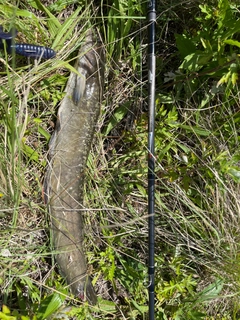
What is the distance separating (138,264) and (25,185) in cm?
75

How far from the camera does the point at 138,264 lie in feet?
6.99

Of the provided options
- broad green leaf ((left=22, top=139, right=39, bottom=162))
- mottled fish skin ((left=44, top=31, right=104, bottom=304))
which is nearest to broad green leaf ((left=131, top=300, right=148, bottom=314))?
mottled fish skin ((left=44, top=31, right=104, bottom=304))

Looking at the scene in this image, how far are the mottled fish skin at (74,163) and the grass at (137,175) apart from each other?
6 centimetres

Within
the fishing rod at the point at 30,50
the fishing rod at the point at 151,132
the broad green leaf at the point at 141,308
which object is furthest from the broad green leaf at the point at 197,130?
the broad green leaf at the point at 141,308

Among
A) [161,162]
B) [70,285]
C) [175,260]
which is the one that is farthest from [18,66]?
[175,260]

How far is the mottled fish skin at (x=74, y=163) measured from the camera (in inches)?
77.7

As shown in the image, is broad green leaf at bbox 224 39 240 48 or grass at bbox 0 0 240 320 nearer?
broad green leaf at bbox 224 39 240 48

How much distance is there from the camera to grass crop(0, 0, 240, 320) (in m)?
1.98

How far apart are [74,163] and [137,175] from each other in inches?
13.7

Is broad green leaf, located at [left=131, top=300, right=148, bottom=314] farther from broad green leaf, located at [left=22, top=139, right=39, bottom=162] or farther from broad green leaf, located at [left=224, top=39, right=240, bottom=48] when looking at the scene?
broad green leaf, located at [left=224, top=39, right=240, bottom=48]

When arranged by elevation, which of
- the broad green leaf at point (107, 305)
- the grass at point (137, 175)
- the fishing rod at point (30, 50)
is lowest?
the broad green leaf at point (107, 305)

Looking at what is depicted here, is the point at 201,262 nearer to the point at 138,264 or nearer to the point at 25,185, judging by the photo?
the point at 138,264

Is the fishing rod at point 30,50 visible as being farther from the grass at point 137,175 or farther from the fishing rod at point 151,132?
the fishing rod at point 151,132

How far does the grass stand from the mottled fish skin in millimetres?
64
